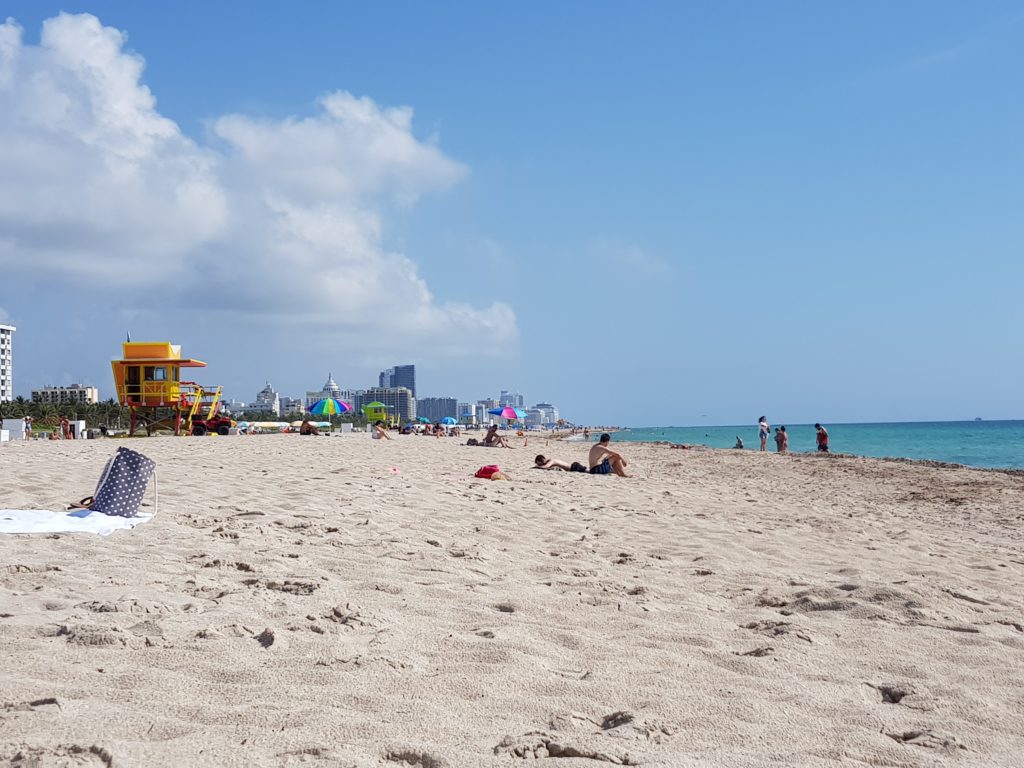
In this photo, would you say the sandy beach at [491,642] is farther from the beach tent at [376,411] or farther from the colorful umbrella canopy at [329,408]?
the beach tent at [376,411]

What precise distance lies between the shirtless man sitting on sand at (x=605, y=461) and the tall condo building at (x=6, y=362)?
170600 mm

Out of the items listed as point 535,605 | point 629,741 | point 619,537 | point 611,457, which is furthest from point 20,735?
point 611,457

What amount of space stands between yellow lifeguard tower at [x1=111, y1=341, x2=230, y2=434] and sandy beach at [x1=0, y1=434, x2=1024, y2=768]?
1947 cm

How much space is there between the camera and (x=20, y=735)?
2.10m

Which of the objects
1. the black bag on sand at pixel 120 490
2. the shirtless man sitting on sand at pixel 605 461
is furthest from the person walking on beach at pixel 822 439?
the black bag on sand at pixel 120 490

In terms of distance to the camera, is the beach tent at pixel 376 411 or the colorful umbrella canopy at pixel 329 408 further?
the beach tent at pixel 376 411

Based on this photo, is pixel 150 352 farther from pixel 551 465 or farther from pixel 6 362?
pixel 6 362

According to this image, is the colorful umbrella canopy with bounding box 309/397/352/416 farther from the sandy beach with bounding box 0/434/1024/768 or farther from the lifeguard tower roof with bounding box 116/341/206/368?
the sandy beach with bounding box 0/434/1024/768

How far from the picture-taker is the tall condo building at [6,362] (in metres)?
151

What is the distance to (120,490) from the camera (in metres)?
5.58

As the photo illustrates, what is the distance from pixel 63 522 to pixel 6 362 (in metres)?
182

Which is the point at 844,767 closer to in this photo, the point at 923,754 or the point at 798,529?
the point at 923,754

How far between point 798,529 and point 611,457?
5.69 meters

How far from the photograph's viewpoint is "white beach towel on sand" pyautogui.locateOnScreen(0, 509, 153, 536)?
16.4ft
